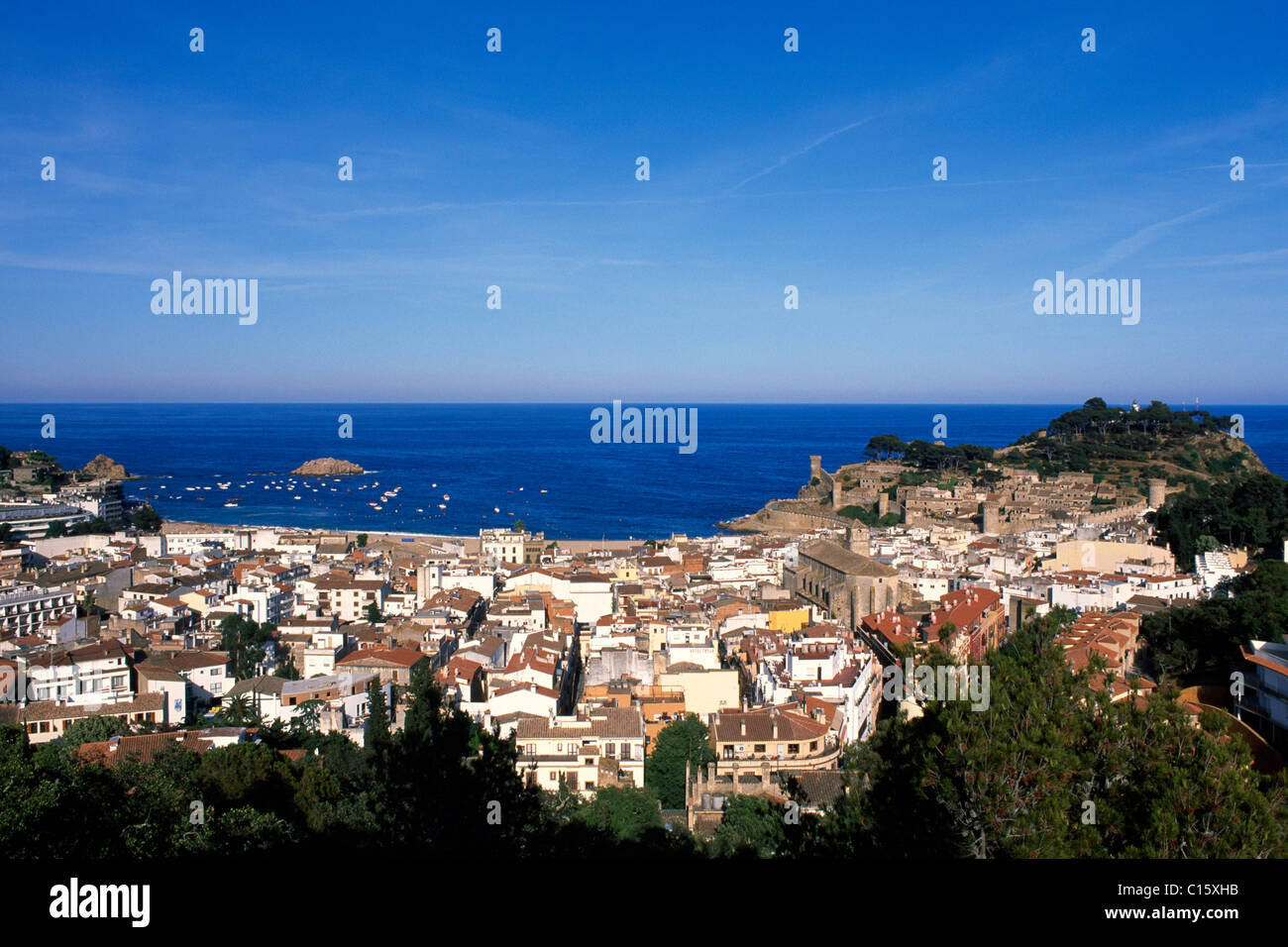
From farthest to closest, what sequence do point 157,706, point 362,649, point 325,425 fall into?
point 325,425 → point 362,649 → point 157,706

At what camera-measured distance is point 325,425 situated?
108875mm

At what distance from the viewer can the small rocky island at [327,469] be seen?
5278 cm

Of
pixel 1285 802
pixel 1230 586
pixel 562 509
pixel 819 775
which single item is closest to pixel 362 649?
pixel 819 775

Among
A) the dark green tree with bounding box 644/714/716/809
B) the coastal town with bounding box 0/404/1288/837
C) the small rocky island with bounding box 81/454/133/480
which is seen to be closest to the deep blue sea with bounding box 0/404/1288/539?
the small rocky island with bounding box 81/454/133/480

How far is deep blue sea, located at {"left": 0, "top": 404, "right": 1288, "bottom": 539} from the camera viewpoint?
37500 millimetres

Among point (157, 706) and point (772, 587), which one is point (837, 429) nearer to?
point (772, 587)

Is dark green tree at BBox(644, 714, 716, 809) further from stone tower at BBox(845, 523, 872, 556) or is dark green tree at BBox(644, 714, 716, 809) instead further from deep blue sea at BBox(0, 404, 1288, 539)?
deep blue sea at BBox(0, 404, 1288, 539)

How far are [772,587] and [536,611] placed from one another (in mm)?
6166

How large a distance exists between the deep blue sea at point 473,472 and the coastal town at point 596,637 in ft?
31.6

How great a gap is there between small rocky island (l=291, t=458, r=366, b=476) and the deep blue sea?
5.65ft

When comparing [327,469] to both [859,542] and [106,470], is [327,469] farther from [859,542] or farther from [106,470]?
[859,542]
